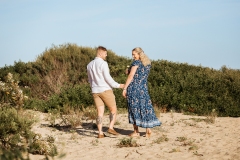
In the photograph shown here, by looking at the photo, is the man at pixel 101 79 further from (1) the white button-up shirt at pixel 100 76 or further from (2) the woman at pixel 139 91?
(2) the woman at pixel 139 91

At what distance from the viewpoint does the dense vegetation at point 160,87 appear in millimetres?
14102

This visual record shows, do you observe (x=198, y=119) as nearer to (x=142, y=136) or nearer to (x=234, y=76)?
(x=142, y=136)

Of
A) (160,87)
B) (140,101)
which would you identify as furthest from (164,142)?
(160,87)

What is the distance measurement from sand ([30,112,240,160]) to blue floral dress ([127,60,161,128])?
45cm

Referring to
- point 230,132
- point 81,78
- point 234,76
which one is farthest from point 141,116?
point 81,78

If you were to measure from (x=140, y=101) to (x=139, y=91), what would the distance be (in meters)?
0.23

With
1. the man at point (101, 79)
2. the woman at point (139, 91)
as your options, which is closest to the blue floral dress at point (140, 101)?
the woman at point (139, 91)

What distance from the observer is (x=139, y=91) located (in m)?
8.88

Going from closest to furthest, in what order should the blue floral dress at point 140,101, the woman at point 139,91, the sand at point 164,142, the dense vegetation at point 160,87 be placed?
the sand at point 164,142 → the woman at point 139,91 → the blue floral dress at point 140,101 → the dense vegetation at point 160,87

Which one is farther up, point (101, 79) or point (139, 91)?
point (101, 79)

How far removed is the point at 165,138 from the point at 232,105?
18.4 feet

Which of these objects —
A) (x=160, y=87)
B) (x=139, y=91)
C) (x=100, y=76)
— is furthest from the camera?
(x=160, y=87)

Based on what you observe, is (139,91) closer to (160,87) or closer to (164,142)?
(164,142)

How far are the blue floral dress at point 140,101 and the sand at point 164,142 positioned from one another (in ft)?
1.47
